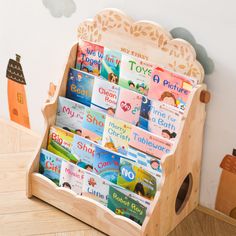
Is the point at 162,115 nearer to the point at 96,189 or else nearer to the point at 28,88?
the point at 96,189

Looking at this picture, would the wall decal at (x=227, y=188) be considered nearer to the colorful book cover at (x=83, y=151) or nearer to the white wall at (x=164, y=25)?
the white wall at (x=164, y=25)

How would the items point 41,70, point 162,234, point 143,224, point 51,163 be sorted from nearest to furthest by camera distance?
point 143,224, point 162,234, point 51,163, point 41,70

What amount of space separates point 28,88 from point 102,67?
1.66 feet

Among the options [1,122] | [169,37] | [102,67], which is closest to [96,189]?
[102,67]

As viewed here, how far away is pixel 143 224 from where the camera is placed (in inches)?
63.6

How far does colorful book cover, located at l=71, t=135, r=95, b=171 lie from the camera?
5.78ft

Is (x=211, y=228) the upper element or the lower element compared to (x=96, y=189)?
lower

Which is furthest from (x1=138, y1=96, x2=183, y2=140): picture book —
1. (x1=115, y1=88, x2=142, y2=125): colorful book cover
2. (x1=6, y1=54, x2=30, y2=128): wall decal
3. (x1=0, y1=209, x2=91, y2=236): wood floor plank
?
(x1=6, y1=54, x2=30, y2=128): wall decal

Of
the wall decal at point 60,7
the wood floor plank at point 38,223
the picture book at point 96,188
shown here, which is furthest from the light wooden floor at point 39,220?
the wall decal at point 60,7

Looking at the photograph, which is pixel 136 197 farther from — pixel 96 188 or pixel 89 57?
pixel 89 57

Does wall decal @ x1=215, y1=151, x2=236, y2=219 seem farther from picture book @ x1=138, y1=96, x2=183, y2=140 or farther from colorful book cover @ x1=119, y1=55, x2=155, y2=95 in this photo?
colorful book cover @ x1=119, y1=55, x2=155, y2=95

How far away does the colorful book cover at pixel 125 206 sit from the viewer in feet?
5.46

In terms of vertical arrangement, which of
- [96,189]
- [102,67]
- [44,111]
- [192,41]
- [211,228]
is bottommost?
[211,228]

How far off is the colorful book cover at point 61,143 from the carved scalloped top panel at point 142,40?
12.7 inches
